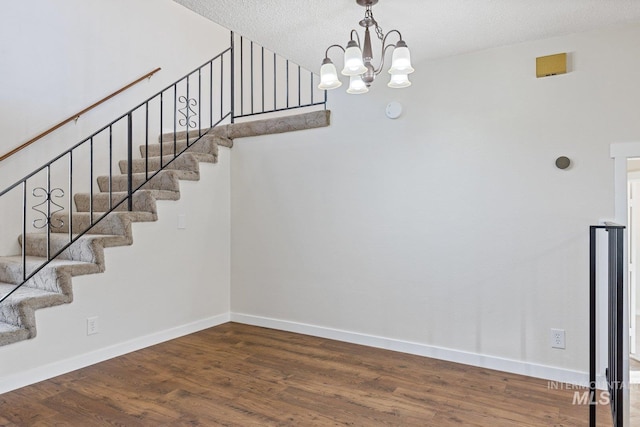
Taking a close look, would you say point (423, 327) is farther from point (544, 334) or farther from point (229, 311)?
point (229, 311)

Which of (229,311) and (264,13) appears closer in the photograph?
(264,13)

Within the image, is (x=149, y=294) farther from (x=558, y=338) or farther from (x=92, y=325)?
(x=558, y=338)

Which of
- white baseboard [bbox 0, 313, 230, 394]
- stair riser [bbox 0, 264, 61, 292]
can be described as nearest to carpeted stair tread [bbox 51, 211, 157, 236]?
stair riser [bbox 0, 264, 61, 292]

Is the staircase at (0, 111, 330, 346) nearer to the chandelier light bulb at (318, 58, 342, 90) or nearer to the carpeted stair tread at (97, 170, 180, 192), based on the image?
the carpeted stair tread at (97, 170, 180, 192)

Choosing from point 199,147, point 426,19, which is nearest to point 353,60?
point 426,19

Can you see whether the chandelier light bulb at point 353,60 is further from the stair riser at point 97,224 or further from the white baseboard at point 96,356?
the white baseboard at point 96,356

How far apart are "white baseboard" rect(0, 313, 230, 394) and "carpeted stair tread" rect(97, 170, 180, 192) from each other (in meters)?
1.28

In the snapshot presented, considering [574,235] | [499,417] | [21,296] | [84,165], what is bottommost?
[499,417]

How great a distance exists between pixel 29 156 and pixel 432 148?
3.51 meters

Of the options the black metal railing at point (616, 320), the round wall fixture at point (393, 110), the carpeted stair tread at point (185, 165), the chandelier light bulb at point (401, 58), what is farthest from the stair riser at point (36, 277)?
the black metal railing at point (616, 320)

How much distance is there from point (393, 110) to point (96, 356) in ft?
9.73

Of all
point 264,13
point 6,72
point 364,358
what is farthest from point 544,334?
point 6,72

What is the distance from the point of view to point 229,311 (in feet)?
14.4

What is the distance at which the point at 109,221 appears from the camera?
3.46 meters
